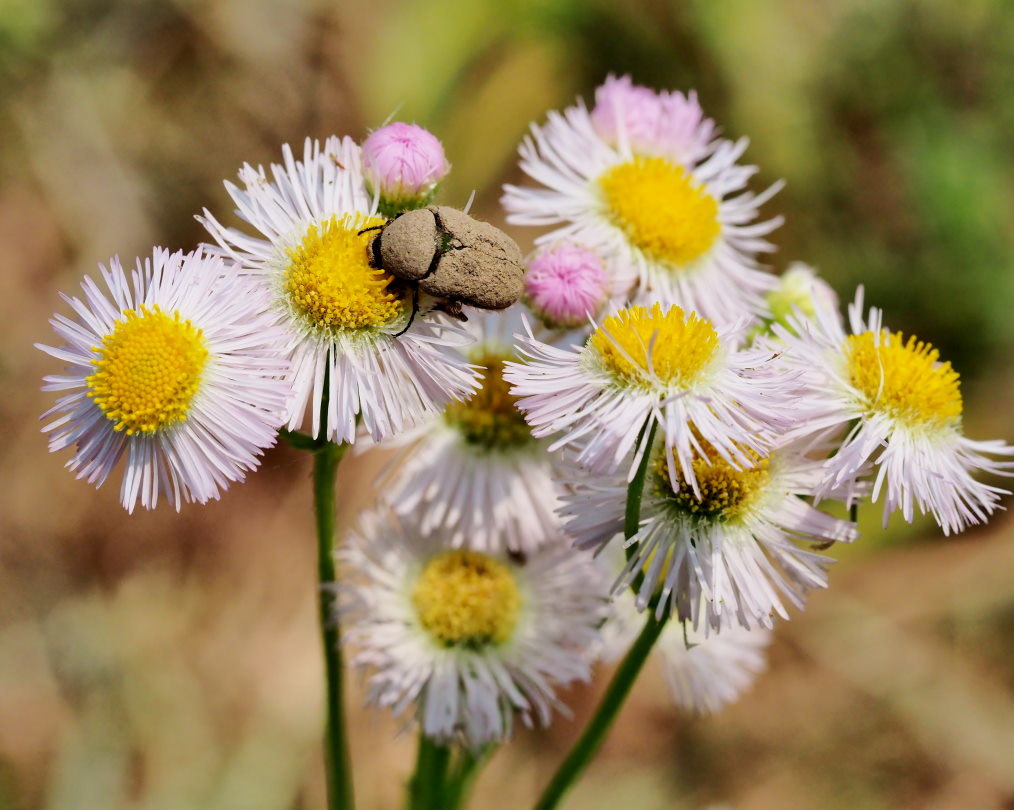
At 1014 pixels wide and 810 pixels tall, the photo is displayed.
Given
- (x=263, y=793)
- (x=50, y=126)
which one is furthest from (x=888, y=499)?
(x=50, y=126)

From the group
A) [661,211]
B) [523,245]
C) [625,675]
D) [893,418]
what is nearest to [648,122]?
Result: [661,211]

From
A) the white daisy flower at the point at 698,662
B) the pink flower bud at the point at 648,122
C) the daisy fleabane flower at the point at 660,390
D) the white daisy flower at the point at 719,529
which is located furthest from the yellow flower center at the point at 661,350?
the white daisy flower at the point at 698,662

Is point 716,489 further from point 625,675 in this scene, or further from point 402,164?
point 402,164

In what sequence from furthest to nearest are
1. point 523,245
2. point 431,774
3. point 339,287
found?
point 523,245 < point 431,774 < point 339,287

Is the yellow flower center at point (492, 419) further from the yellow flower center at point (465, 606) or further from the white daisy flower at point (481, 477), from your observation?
the yellow flower center at point (465, 606)

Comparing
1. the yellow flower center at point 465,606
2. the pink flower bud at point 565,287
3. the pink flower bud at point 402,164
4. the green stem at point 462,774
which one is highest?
the pink flower bud at point 402,164

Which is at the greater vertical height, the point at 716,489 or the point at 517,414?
the point at 517,414
